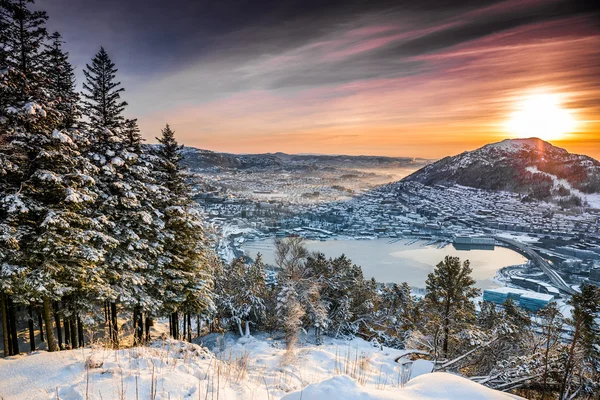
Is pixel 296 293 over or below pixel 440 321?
below

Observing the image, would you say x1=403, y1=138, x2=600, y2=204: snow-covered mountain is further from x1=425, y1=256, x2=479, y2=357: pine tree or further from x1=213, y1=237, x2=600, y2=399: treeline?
x1=425, y1=256, x2=479, y2=357: pine tree

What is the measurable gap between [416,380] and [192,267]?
12.6 m

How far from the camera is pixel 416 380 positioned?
2928 millimetres

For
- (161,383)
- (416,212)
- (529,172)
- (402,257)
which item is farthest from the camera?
(529,172)

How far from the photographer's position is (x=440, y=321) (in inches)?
480

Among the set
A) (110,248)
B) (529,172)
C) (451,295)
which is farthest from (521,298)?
(529,172)

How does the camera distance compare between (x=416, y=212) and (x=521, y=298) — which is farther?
(x=416, y=212)

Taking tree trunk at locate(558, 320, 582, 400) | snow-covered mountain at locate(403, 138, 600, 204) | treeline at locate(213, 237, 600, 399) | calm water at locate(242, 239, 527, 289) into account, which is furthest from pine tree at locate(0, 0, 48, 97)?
snow-covered mountain at locate(403, 138, 600, 204)

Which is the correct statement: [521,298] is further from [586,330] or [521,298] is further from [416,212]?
[416,212]

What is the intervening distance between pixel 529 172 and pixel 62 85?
202 meters

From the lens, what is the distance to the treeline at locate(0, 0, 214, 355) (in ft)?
25.8

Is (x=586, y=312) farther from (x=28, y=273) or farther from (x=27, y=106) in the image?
(x=27, y=106)

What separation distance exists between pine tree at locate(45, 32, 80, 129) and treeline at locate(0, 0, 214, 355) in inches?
2.2

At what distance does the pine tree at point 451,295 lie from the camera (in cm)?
1220
